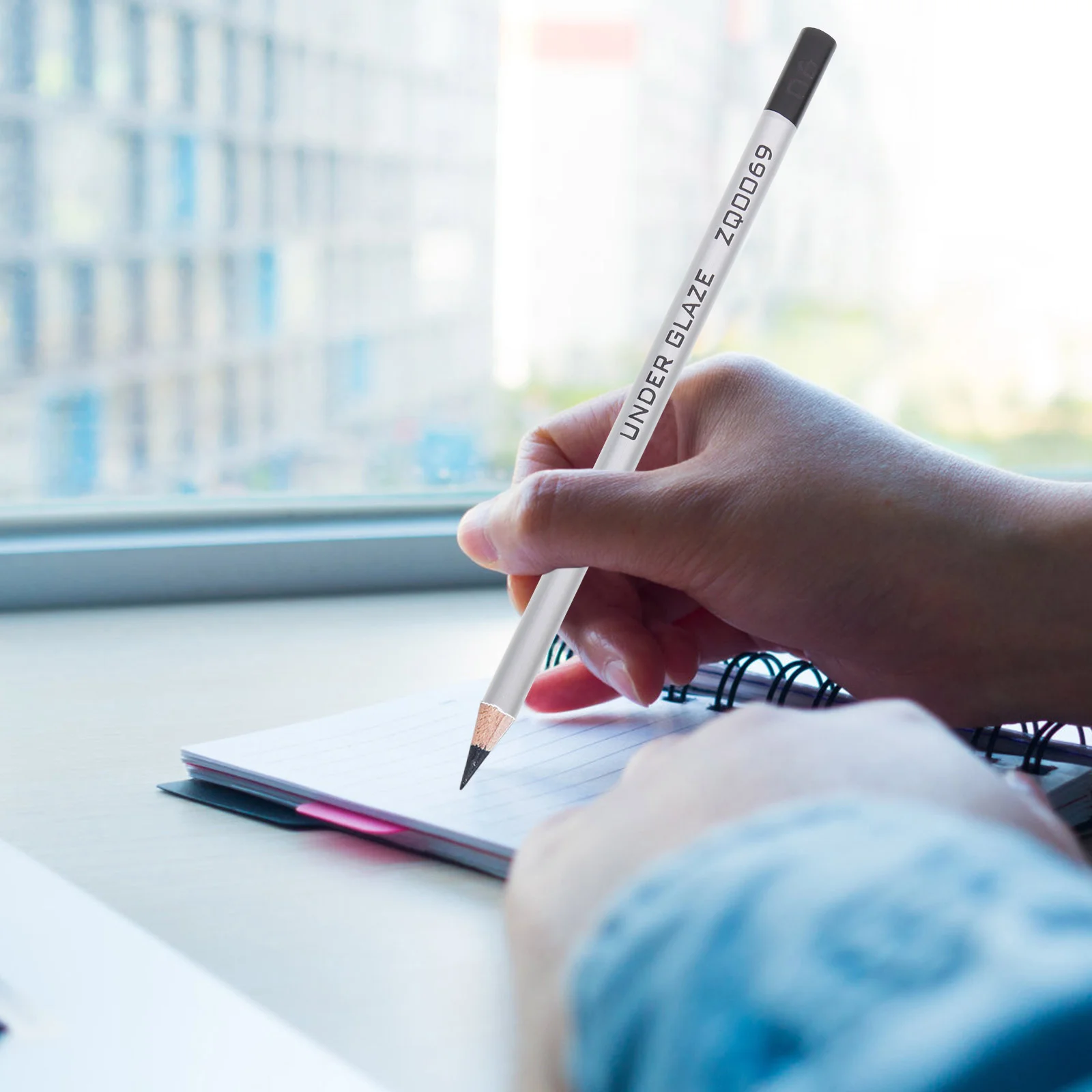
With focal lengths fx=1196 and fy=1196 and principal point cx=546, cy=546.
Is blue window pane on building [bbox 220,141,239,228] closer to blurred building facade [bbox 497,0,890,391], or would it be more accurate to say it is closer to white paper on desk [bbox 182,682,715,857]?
blurred building facade [bbox 497,0,890,391]

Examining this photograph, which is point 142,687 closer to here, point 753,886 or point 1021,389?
point 753,886

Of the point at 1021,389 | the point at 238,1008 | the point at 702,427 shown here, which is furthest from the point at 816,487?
the point at 1021,389

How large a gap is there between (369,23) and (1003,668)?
0.77 meters

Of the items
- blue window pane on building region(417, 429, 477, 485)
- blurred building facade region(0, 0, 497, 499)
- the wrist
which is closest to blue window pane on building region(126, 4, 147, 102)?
blurred building facade region(0, 0, 497, 499)

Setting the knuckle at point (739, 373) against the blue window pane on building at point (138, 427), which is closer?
the knuckle at point (739, 373)

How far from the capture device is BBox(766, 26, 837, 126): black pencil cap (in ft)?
1.81

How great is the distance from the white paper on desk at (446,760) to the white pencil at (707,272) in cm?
6

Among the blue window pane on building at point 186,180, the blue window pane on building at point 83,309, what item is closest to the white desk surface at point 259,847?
the blue window pane on building at point 83,309

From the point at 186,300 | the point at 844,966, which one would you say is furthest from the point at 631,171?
the point at 844,966

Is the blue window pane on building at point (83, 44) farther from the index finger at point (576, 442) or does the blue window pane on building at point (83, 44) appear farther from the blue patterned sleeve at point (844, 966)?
the blue patterned sleeve at point (844, 966)

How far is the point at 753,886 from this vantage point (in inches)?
8.5

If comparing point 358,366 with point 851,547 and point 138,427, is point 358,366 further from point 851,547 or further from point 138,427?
point 851,547

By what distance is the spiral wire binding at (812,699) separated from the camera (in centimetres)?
50

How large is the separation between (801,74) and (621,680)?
0.96 ft
